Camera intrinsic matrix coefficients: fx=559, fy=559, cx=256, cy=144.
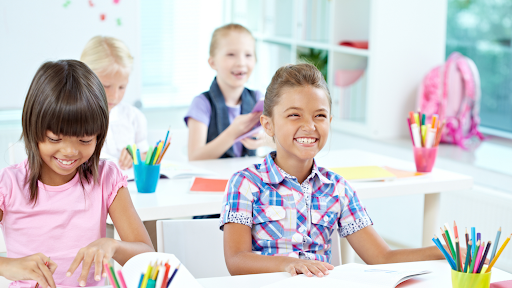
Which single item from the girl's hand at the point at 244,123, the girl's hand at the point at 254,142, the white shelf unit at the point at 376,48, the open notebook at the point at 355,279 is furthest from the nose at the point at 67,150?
the white shelf unit at the point at 376,48

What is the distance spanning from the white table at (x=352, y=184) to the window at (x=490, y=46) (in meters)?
1.37

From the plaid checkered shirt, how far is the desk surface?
1.06ft

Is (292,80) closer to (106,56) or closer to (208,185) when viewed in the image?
(208,185)

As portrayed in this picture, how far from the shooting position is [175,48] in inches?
162

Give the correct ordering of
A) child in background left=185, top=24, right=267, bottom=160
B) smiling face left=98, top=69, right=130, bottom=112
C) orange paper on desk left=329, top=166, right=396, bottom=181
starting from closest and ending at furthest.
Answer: orange paper on desk left=329, top=166, right=396, bottom=181, smiling face left=98, top=69, right=130, bottom=112, child in background left=185, top=24, right=267, bottom=160

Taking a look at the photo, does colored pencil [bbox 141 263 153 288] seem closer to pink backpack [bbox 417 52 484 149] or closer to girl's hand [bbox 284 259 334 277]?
girl's hand [bbox 284 259 334 277]

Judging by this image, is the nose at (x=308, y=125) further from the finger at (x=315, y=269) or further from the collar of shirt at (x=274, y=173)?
the finger at (x=315, y=269)

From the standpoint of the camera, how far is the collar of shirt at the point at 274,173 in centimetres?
135

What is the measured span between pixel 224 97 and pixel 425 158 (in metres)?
0.91

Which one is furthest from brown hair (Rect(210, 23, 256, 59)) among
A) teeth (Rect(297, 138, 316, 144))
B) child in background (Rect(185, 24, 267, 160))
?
teeth (Rect(297, 138, 316, 144))

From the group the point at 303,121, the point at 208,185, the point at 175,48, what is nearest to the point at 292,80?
the point at 303,121

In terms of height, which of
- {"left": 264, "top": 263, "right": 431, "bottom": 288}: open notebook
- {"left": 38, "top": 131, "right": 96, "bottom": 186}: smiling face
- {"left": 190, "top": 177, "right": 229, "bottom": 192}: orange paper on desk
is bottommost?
{"left": 190, "top": 177, "right": 229, "bottom": 192}: orange paper on desk

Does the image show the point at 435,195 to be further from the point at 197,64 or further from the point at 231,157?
the point at 197,64

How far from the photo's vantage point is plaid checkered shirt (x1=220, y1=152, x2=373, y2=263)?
1.32 meters
